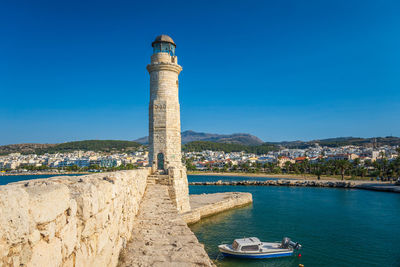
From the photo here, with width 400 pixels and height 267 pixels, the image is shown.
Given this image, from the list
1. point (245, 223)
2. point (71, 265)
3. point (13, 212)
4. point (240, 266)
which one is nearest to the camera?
point (13, 212)

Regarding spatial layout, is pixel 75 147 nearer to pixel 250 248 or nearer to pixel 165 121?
pixel 165 121

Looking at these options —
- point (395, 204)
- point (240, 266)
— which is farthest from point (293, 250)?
point (395, 204)

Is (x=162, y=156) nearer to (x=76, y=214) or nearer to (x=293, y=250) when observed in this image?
(x=293, y=250)

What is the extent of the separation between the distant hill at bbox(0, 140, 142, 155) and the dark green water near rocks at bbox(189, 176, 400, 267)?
13509 cm

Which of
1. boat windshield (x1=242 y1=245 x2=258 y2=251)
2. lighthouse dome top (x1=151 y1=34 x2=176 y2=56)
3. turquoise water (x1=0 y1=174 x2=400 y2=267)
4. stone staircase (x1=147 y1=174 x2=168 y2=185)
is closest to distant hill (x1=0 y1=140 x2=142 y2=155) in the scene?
turquoise water (x1=0 y1=174 x2=400 y2=267)

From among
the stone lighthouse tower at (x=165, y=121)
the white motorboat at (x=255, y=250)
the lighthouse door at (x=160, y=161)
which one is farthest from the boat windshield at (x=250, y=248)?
the lighthouse door at (x=160, y=161)

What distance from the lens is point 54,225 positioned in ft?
5.33

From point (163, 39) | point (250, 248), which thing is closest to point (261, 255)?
point (250, 248)

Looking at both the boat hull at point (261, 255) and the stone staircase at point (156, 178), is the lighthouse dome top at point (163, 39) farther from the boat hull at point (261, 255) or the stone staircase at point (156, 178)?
the boat hull at point (261, 255)

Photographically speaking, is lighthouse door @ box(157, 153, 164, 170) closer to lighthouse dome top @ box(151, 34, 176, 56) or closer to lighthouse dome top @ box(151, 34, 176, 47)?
lighthouse dome top @ box(151, 34, 176, 56)

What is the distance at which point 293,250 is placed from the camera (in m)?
13.6

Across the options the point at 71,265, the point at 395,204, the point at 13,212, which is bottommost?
the point at 395,204

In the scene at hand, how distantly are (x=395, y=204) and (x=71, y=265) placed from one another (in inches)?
1394

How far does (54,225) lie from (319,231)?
63.2ft
